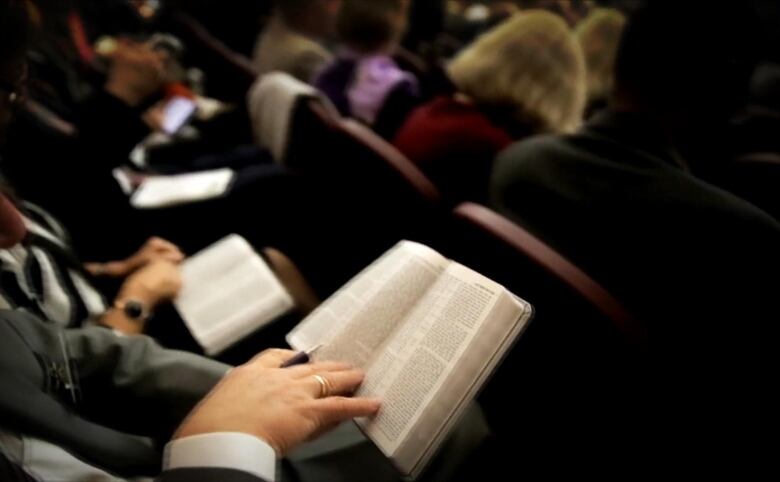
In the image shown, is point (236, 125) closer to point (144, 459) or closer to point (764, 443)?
point (144, 459)

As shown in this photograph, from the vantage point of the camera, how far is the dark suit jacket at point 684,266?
75cm

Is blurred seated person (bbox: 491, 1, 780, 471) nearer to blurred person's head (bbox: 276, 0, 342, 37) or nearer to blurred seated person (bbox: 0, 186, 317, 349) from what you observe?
blurred seated person (bbox: 0, 186, 317, 349)

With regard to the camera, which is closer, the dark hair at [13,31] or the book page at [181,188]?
the dark hair at [13,31]

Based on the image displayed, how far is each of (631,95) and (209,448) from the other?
92 centimetres

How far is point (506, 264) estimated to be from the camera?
0.70 meters

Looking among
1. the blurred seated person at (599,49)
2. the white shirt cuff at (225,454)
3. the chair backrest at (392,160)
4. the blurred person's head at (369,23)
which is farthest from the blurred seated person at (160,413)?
the blurred seated person at (599,49)

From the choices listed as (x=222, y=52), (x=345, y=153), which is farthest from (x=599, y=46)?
(x=222, y=52)

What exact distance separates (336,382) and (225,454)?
0.13m

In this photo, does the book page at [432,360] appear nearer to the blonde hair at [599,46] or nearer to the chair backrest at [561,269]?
the chair backrest at [561,269]

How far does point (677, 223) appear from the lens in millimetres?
808

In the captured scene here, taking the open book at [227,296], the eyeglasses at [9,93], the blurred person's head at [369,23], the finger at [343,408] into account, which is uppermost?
the eyeglasses at [9,93]

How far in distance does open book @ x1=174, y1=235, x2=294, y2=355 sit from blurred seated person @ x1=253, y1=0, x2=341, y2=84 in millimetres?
1365

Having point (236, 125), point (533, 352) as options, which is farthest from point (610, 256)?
point (236, 125)

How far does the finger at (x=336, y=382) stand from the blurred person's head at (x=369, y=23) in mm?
1733
